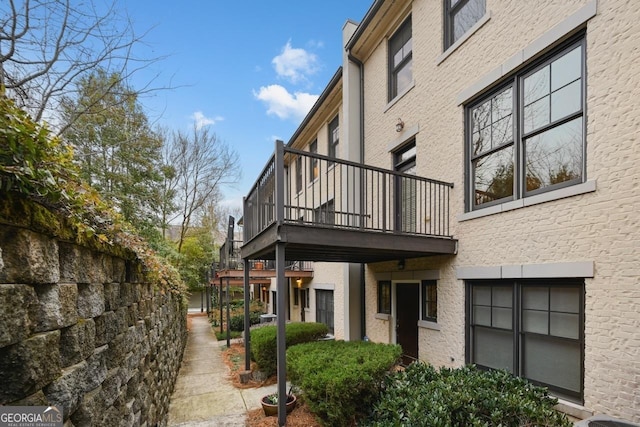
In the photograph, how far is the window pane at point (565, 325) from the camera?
3986 millimetres

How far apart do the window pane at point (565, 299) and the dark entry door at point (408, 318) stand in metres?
2.87

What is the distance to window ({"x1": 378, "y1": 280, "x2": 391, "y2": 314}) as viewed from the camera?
7.88 metres

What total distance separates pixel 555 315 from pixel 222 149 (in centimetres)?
2046

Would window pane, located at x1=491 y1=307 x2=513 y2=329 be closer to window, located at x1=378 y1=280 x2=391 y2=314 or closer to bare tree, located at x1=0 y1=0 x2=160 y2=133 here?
window, located at x1=378 y1=280 x2=391 y2=314

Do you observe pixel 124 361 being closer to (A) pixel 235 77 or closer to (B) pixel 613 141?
(B) pixel 613 141

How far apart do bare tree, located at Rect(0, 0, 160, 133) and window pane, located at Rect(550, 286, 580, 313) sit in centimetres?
608

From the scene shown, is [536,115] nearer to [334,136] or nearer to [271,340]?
[271,340]

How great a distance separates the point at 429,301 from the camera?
21.6ft

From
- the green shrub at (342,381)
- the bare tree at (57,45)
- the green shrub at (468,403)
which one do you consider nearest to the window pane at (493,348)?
the green shrub at (468,403)

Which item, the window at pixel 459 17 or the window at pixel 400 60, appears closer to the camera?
the window at pixel 459 17

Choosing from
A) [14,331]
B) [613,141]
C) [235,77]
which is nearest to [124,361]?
[14,331]

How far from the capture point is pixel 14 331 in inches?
53.7

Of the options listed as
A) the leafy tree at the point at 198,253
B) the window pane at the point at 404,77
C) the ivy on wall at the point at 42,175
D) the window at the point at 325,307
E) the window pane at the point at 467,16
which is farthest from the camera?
the leafy tree at the point at 198,253

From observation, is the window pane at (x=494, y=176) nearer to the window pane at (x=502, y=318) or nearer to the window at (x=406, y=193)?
the window at (x=406, y=193)
